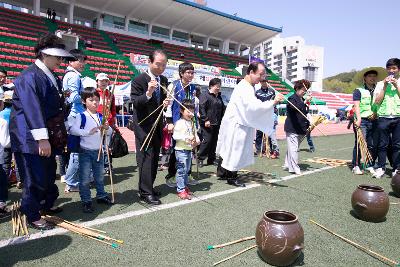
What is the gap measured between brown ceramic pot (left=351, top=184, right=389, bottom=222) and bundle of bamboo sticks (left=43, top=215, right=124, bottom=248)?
2820 mm

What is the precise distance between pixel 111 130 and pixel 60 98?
2019 millimetres

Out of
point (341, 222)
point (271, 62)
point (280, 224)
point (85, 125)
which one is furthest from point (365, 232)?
point (271, 62)

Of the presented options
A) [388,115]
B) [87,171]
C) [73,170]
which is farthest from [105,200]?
[388,115]

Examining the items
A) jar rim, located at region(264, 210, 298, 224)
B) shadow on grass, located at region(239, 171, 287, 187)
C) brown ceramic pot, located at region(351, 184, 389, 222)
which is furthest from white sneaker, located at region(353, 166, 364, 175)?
jar rim, located at region(264, 210, 298, 224)

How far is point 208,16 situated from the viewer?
107ft

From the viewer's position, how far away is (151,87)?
3854 millimetres

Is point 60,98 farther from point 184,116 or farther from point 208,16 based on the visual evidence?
point 208,16

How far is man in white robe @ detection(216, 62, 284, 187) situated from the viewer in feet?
15.8

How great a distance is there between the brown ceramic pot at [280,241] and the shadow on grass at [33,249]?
187cm

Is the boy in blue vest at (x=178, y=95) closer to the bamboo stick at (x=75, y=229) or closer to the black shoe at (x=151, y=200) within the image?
the black shoe at (x=151, y=200)

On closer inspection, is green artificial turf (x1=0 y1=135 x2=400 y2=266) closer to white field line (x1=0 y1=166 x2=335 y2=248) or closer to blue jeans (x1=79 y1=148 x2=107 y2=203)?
white field line (x1=0 y1=166 x2=335 y2=248)

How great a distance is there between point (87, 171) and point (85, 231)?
3.33 feet

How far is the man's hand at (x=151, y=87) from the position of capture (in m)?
3.82

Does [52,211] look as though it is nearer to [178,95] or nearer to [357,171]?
[178,95]
